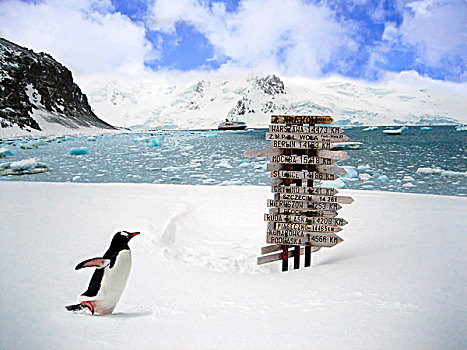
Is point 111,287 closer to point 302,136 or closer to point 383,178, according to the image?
point 302,136

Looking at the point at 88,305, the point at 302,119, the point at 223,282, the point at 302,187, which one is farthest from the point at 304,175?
the point at 88,305

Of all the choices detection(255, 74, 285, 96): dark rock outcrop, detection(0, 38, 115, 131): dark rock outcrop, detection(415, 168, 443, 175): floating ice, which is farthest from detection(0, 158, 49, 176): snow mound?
detection(255, 74, 285, 96): dark rock outcrop

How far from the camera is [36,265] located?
59.7 inches

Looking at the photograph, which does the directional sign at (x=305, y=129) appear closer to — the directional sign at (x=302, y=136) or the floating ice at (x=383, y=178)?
the directional sign at (x=302, y=136)

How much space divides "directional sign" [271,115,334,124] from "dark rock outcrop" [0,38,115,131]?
5.53m

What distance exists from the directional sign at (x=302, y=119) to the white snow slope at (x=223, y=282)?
704 millimetres

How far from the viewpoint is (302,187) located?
177cm

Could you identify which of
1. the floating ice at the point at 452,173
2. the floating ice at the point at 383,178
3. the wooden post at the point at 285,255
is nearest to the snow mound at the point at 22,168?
the wooden post at the point at 285,255

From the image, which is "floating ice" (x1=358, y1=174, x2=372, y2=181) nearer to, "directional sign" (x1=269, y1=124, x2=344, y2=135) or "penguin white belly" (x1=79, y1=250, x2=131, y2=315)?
"directional sign" (x1=269, y1=124, x2=344, y2=135)

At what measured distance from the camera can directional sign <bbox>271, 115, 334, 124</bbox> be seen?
1.72 meters

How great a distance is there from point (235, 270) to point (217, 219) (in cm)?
91

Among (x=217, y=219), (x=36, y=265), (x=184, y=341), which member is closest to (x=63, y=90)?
(x=217, y=219)

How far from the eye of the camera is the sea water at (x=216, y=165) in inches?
214

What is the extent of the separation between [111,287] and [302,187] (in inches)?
40.5
